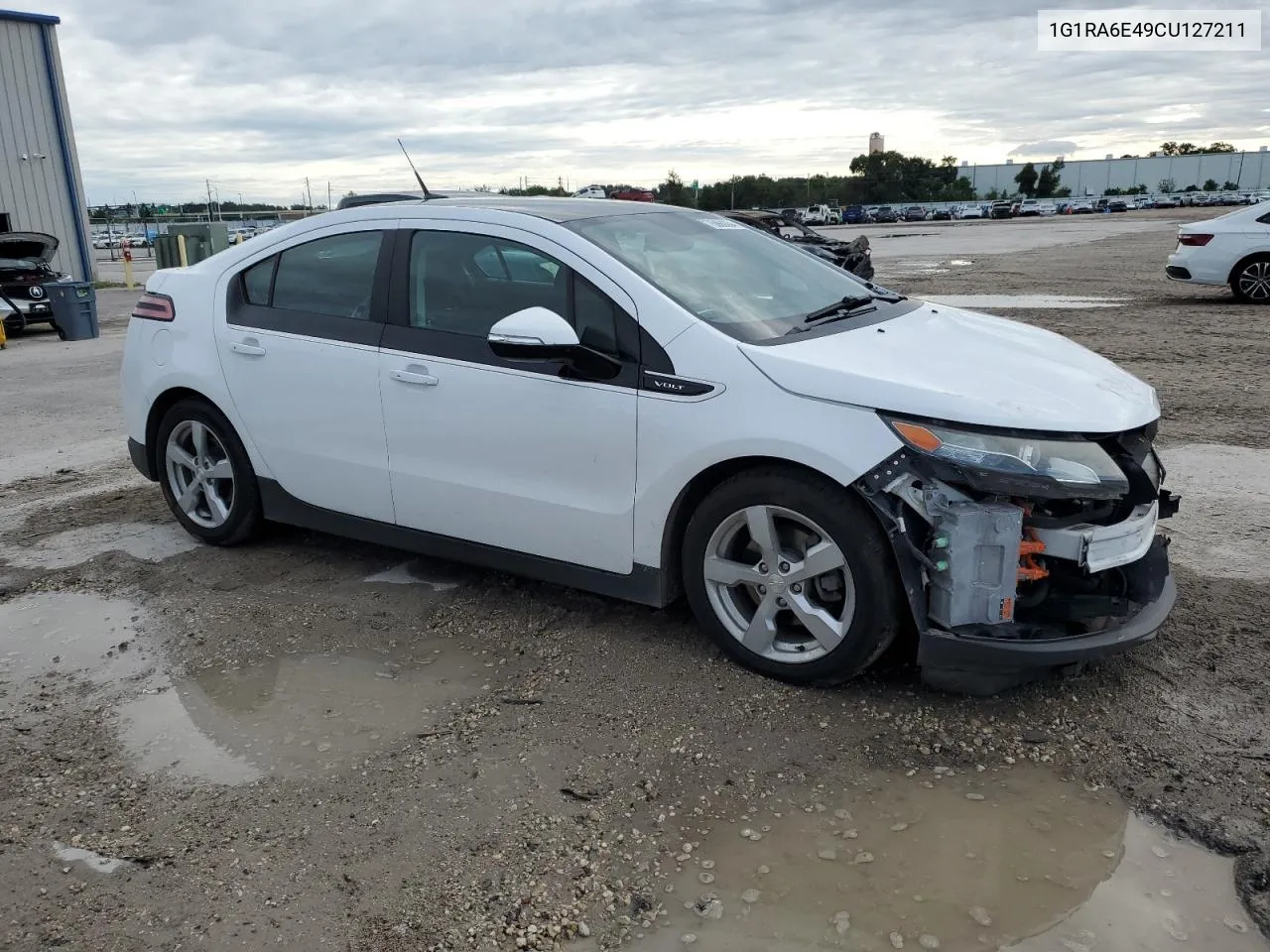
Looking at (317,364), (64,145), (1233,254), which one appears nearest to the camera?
(317,364)

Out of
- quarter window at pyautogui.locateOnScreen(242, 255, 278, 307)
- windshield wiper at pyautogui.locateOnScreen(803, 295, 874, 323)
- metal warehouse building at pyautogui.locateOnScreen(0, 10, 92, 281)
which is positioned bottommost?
windshield wiper at pyautogui.locateOnScreen(803, 295, 874, 323)

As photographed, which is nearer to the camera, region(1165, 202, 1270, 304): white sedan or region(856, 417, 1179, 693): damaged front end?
region(856, 417, 1179, 693): damaged front end

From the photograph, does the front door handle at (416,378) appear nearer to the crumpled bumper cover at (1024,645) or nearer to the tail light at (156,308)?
the tail light at (156,308)

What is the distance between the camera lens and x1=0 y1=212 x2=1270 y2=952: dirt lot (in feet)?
8.57

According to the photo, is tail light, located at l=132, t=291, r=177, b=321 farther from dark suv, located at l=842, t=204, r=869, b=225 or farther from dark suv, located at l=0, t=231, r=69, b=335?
dark suv, located at l=842, t=204, r=869, b=225

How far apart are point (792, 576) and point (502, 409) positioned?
1.33m

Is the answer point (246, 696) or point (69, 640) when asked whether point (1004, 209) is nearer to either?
point (69, 640)

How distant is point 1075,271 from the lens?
20.3 meters

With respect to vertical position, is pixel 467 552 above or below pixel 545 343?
below

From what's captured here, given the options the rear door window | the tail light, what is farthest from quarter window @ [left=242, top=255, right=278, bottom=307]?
the tail light

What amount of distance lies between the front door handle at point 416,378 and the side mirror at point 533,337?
1.91ft

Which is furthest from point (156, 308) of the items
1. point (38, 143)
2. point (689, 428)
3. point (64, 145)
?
point (64, 145)

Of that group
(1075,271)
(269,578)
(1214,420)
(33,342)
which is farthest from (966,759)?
(1075,271)

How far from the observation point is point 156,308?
5254 mm
